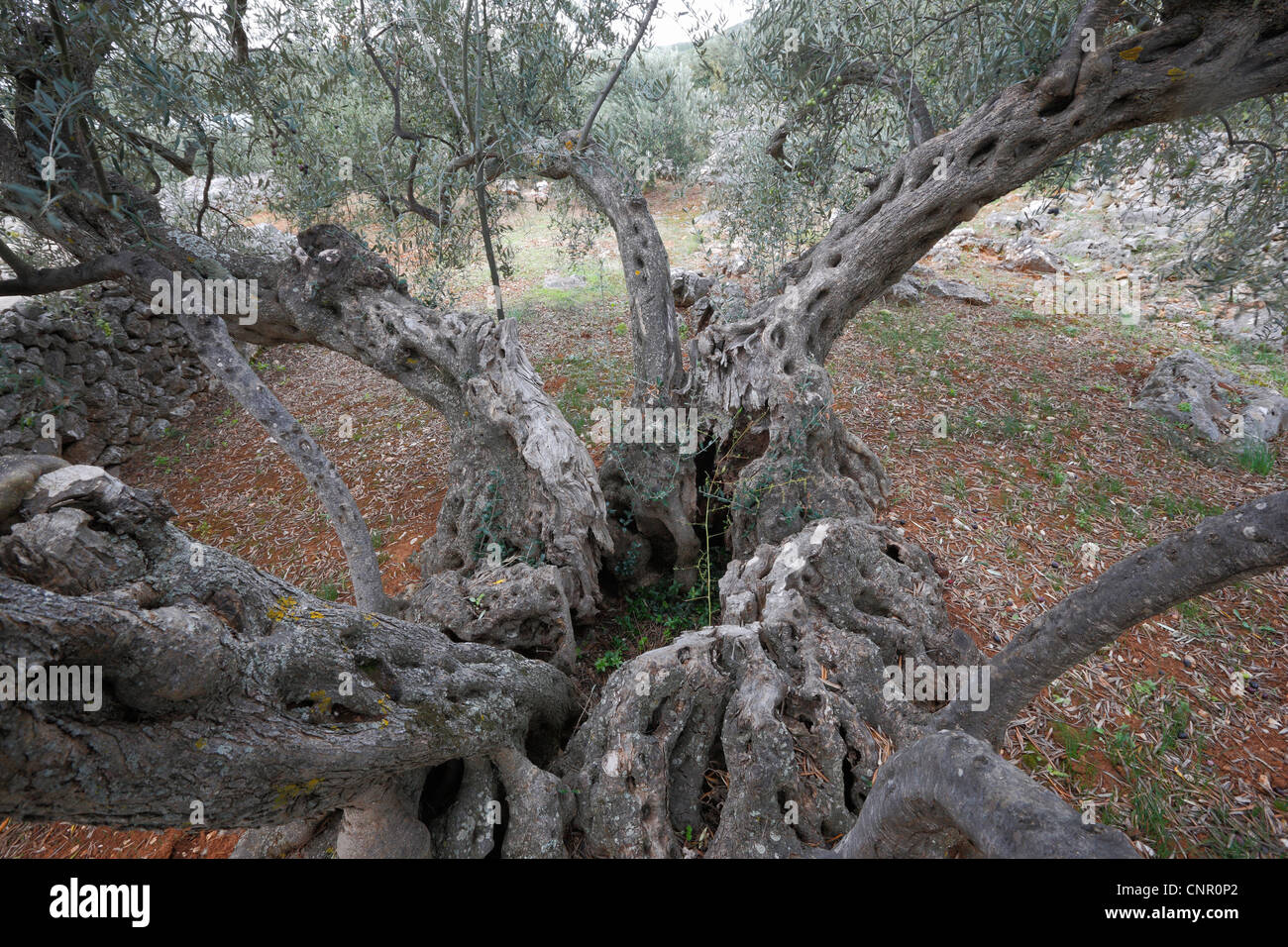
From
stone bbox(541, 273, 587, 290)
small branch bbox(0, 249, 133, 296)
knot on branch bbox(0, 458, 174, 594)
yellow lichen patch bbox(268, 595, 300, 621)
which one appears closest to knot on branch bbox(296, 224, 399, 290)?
small branch bbox(0, 249, 133, 296)

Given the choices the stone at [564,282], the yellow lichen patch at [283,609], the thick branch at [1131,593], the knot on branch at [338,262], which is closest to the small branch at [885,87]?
the knot on branch at [338,262]

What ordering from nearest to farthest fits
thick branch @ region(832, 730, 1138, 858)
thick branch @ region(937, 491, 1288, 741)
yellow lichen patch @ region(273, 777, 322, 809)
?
thick branch @ region(832, 730, 1138, 858)
thick branch @ region(937, 491, 1288, 741)
yellow lichen patch @ region(273, 777, 322, 809)

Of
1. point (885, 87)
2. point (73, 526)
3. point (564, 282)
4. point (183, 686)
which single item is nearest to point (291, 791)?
point (183, 686)

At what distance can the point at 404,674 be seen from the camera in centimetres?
→ 269

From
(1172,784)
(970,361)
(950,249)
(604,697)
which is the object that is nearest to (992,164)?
(970,361)

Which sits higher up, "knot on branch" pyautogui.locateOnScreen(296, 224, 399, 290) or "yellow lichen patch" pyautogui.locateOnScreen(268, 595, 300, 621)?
"knot on branch" pyautogui.locateOnScreen(296, 224, 399, 290)

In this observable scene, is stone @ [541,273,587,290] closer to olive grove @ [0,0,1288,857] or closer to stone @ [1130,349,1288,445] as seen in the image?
olive grove @ [0,0,1288,857]

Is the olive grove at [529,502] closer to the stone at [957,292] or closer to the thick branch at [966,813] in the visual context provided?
the thick branch at [966,813]

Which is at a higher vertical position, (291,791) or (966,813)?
(966,813)

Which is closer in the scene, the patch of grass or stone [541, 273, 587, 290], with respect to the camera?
the patch of grass

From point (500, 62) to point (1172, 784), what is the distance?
776 centimetres

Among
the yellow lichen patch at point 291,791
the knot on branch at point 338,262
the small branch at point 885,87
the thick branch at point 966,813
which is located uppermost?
the small branch at point 885,87

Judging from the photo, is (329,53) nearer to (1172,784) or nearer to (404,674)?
(404,674)

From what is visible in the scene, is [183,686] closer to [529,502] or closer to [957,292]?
[529,502]
